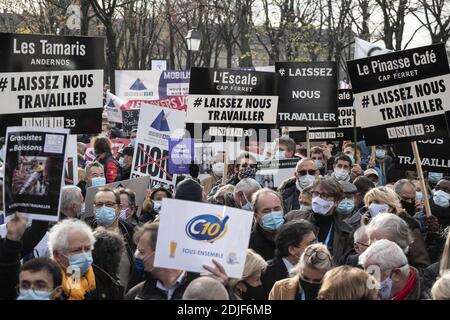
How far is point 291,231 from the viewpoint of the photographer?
6465mm

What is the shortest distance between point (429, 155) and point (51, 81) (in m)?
4.18

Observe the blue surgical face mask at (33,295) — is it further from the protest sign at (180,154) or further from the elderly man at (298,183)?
the protest sign at (180,154)

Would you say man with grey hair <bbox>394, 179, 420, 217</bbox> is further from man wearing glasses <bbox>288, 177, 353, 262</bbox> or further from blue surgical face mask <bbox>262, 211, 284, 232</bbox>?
blue surgical face mask <bbox>262, 211, 284, 232</bbox>

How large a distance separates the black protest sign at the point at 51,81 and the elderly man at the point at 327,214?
242cm

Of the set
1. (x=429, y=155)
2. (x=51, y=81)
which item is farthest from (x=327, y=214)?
(x=51, y=81)

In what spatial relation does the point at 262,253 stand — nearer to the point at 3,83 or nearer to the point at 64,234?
the point at 64,234

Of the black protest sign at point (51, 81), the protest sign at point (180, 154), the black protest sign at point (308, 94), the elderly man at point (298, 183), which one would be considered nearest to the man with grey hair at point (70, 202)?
the black protest sign at point (51, 81)

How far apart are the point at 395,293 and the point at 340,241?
2099mm

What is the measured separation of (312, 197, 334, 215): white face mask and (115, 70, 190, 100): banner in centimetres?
1345

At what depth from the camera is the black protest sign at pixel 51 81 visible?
8703 mm

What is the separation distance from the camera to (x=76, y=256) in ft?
19.0

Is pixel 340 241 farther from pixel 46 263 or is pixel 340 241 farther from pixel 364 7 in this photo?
pixel 364 7

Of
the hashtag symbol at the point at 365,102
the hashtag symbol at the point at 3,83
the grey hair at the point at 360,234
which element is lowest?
the grey hair at the point at 360,234

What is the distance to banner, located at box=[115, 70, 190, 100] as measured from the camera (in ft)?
69.8
